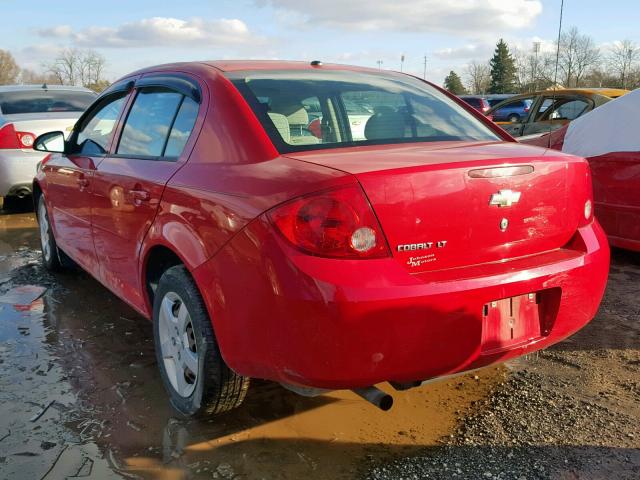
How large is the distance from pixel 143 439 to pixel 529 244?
1.89 m

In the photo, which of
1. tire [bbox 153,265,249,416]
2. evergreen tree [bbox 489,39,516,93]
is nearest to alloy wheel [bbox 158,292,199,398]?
tire [bbox 153,265,249,416]

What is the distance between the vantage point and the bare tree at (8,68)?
254ft

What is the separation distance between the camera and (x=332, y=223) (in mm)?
2148

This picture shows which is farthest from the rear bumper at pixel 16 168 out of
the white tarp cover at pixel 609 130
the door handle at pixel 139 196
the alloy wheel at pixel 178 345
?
the white tarp cover at pixel 609 130

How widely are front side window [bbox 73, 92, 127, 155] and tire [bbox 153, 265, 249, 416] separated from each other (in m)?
1.35

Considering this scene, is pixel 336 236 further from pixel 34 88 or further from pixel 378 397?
pixel 34 88

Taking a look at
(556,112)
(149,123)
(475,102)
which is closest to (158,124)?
(149,123)

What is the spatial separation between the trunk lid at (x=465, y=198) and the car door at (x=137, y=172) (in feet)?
2.75

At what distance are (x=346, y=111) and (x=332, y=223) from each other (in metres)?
1.11

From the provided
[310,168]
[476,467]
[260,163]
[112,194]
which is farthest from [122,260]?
[476,467]

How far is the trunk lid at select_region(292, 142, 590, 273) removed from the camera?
2.21m

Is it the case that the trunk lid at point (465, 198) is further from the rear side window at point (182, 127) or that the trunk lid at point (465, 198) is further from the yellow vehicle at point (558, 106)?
the yellow vehicle at point (558, 106)

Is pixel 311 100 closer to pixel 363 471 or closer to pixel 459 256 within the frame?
pixel 459 256

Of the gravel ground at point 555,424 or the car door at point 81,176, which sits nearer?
the gravel ground at point 555,424
